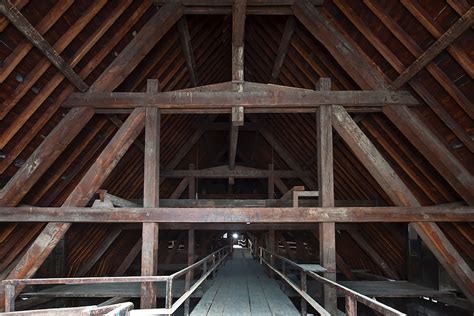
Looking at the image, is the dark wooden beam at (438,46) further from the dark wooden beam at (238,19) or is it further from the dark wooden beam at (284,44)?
the dark wooden beam at (238,19)

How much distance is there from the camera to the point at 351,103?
285 inches

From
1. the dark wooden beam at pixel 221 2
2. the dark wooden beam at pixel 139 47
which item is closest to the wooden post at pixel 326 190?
the dark wooden beam at pixel 221 2

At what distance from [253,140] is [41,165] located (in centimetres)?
1071

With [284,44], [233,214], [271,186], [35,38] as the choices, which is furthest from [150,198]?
[271,186]

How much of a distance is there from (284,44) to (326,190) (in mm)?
3537

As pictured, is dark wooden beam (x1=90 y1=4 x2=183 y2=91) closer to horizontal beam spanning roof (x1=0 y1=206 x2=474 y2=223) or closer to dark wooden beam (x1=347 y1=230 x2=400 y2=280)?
horizontal beam spanning roof (x1=0 y1=206 x2=474 y2=223)

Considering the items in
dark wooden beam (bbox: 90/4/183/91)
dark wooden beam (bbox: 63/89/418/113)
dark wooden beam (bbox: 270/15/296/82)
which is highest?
dark wooden beam (bbox: 270/15/296/82)

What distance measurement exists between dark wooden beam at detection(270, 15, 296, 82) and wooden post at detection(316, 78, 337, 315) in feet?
4.65

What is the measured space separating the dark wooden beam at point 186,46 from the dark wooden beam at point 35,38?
8.21 feet

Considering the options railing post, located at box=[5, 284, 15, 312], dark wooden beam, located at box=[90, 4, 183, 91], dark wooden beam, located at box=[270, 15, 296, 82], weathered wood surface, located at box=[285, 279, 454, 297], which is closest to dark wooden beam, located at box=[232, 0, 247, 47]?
dark wooden beam, located at box=[90, 4, 183, 91]

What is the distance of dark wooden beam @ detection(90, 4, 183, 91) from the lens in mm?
7062

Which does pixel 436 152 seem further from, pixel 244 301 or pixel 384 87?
pixel 244 301

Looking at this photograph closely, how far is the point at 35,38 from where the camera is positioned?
5383 millimetres

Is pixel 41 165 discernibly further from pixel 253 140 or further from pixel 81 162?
pixel 253 140
